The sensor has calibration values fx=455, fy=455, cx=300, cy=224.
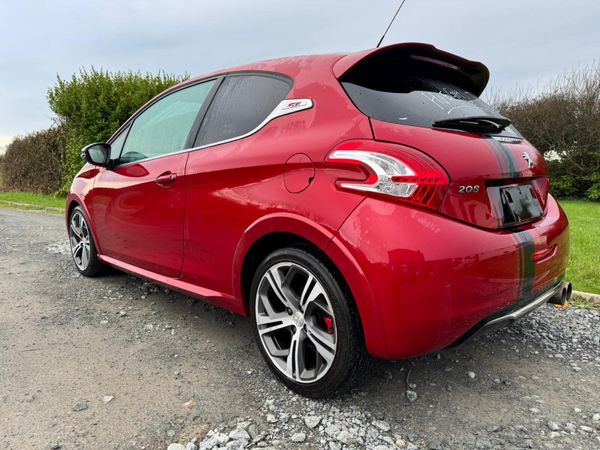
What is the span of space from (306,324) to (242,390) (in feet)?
1.80

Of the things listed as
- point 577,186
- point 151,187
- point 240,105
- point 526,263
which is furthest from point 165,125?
point 577,186

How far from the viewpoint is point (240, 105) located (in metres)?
2.72

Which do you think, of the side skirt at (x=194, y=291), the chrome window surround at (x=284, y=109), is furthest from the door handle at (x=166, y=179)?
the side skirt at (x=194, y=291)

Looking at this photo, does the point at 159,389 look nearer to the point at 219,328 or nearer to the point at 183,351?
the point at 183,351

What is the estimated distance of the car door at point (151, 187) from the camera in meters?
2.94

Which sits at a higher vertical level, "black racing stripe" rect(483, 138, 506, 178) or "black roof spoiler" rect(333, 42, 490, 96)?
"black roof spoiler" rect(333, 42, 490, 96)

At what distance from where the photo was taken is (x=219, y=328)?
3.23m

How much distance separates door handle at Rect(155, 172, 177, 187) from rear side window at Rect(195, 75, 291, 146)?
0.26 m

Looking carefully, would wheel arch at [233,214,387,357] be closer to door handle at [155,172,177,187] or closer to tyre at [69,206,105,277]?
door handle at [155,172,177,187]

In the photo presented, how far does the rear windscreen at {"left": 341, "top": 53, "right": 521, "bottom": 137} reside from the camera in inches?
83.3

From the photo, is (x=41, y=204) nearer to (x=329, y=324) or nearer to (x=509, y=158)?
(x=329, y=324)

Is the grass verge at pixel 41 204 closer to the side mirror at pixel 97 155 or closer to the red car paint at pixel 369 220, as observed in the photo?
the side mirror at pixel 97 155

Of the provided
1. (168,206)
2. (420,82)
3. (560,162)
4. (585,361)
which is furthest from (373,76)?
(560,162)

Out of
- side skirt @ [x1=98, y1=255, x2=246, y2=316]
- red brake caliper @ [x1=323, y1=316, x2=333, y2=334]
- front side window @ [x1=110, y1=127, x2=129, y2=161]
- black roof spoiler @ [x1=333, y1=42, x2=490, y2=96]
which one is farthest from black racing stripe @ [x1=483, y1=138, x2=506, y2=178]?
front side window @ [x1=110, y1=127, x2=129, y2=161]
